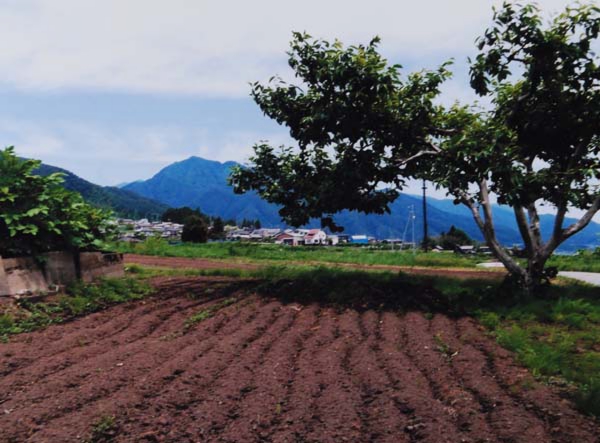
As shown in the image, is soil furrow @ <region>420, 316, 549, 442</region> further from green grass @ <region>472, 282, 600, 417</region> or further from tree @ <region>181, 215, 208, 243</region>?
tree @ <region>181, 215, 208, 243</region>

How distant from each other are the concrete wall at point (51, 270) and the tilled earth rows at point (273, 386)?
194 cm

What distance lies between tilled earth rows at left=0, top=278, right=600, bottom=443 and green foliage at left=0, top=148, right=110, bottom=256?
2574mm

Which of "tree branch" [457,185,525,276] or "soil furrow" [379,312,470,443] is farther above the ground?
"tree branch" [457,185,525,276]

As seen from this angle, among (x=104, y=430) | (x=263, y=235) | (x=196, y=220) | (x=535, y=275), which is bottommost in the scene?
(x=104, y=430)

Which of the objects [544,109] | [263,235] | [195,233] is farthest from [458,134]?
[263,235]

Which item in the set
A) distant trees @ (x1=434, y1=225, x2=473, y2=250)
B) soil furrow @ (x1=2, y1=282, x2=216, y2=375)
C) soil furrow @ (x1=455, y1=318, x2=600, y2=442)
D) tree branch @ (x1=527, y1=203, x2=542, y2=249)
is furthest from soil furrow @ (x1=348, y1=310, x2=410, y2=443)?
distant trees @ (x1=434, y1=225, x2=473, y2=250)

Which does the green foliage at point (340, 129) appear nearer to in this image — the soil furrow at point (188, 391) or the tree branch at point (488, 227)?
the tree branch at point (488, 227)

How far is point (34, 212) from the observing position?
30.9ft

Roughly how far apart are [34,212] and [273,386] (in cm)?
667

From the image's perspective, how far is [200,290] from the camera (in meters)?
11.7

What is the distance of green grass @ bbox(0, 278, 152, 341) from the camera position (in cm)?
802

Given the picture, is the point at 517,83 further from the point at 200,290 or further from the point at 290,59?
the point at 200,290

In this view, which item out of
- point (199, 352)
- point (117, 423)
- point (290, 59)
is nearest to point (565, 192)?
point (290, 59)

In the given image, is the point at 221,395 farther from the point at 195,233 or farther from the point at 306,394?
the point at 195,233
